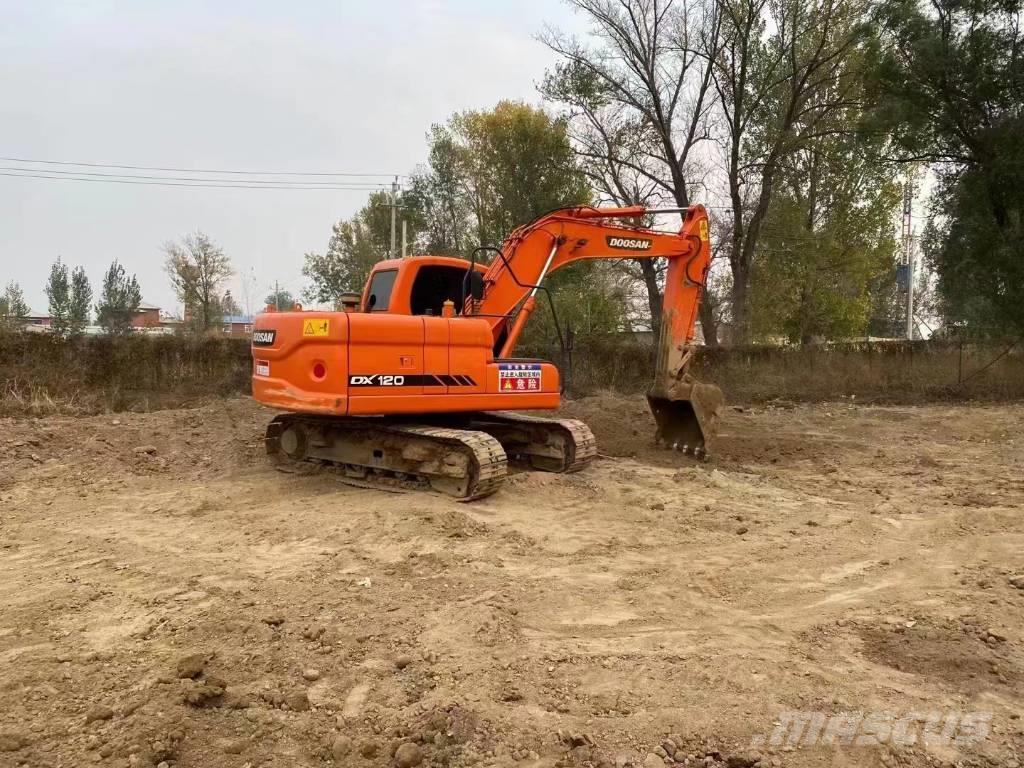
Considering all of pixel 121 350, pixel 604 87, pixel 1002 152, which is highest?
pixel 604 87

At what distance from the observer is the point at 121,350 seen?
577 inches

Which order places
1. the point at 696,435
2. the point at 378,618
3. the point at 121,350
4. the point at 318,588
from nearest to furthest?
the point at 378,618 → the point at 318,588 → the point at 696,435 → the point at 121,350

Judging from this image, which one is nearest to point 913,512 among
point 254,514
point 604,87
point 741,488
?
point 741,488

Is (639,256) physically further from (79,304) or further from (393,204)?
(393,204)

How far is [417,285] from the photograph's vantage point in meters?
8.23

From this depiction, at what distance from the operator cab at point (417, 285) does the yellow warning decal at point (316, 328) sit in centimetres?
119

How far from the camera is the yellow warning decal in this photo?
22.9ft

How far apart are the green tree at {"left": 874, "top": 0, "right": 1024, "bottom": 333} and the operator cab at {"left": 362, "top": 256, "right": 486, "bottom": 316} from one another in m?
14.6

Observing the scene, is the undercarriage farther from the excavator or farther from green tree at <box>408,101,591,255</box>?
green tree at <box>408,101,591,255</box>

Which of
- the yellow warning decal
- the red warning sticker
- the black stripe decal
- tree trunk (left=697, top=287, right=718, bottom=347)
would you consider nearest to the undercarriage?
the black stripe decal

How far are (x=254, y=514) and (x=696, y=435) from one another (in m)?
5.83

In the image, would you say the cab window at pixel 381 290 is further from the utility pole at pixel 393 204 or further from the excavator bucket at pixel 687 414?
the utility pole at pixel 393 204

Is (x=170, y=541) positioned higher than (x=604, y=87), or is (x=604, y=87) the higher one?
(x=604, y=87)

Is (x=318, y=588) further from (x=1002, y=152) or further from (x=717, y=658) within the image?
(x=1002, y=152)
